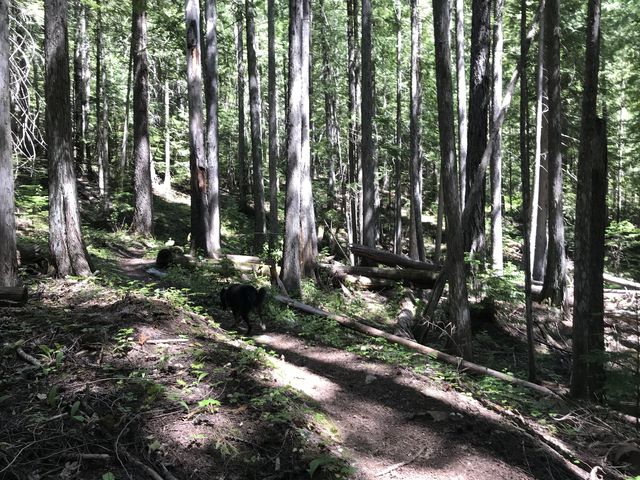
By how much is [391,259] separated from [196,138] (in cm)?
A: 728

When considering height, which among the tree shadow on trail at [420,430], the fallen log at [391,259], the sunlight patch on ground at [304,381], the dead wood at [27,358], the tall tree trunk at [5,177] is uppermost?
the tall tree trunk at [5,177]

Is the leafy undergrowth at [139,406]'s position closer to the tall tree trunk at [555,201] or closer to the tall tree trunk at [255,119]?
the tall tree trunk at [555,201]

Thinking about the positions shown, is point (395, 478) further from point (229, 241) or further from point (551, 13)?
point (229, 241)

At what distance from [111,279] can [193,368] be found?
15.5 feet

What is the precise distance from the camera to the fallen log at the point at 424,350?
7164 mm

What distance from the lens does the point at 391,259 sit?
45.5 feet

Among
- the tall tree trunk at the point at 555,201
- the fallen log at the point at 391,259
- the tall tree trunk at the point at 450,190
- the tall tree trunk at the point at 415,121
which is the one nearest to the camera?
the tall tree trunk at the point at 450,190

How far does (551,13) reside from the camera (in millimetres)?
8875

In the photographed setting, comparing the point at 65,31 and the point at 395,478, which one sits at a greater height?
the point at 65,31

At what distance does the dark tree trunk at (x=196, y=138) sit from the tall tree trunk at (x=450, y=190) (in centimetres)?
890

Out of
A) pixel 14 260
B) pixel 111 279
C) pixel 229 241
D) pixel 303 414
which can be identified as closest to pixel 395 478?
pixel 303 414

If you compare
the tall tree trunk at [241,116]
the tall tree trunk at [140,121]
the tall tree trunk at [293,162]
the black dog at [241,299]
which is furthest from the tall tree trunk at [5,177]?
the tall tree trunk at [241,116]

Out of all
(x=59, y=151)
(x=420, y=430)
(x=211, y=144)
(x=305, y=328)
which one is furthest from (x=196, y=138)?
(x=420, y=430)

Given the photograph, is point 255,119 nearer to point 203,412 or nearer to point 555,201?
point 555,201
